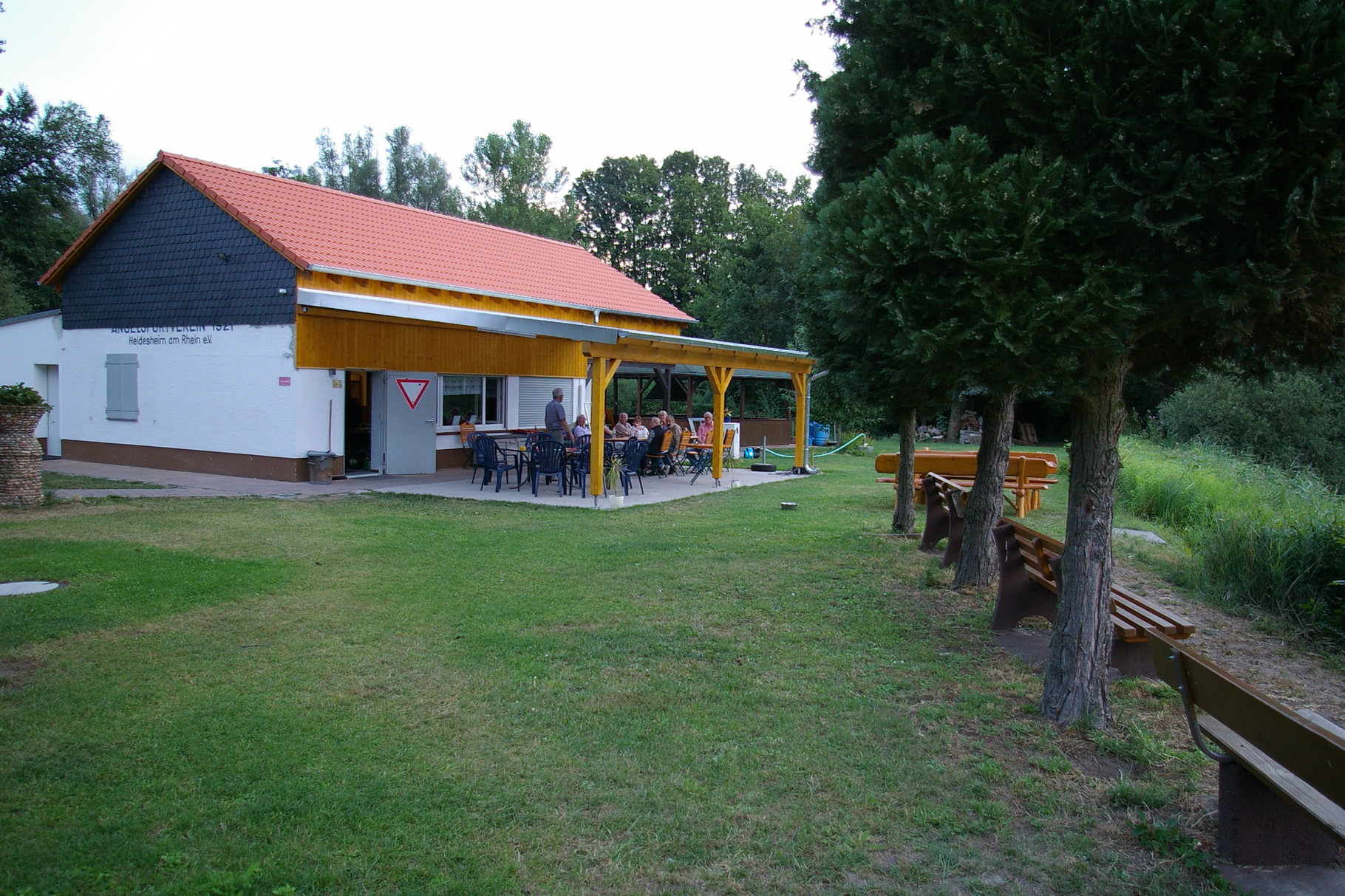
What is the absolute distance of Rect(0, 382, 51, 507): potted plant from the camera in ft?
36.4

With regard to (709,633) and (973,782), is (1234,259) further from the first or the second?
Answer: (709,633)

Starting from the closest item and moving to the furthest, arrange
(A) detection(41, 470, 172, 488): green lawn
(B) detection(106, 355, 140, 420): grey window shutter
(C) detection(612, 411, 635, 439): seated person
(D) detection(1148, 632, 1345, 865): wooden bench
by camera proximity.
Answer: (D) detection(1148, 632, 1345, 865): wooden bench, (A) detection(41, 470, 172, 488): green lawn, (B) detection(106, 355, 140, 420): grey window shutter, (C) detection(612, 411, 635, 439): seated person

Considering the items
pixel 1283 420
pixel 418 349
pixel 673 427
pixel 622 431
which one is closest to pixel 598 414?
pixel 622 431

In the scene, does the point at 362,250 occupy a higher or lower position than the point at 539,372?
higher

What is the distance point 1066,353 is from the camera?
12.4ft

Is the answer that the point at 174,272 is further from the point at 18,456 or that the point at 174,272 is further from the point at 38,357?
the point at 18,456

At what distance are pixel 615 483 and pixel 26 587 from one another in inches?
329

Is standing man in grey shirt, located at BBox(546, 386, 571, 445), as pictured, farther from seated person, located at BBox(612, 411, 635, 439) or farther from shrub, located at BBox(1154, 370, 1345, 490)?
shrub, located at BBox(1154, 370, 1345, 490)

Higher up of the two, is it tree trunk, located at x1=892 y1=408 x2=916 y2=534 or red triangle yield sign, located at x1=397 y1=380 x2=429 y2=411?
red triangle yield sign, located at x1=397 y1=380 x2=429 y2=411

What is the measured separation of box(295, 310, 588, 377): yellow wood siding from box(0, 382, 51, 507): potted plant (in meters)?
4.33

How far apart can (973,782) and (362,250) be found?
1639 centimetres

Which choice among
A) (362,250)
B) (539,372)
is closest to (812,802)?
(362,250)

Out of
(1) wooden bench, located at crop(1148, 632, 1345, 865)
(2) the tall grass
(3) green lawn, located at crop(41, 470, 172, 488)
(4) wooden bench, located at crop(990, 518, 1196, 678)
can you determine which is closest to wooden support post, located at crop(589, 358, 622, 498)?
(3) green lawn, located at crop(41, 470, 172, 488)

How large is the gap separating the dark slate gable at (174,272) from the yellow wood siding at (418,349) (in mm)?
633
